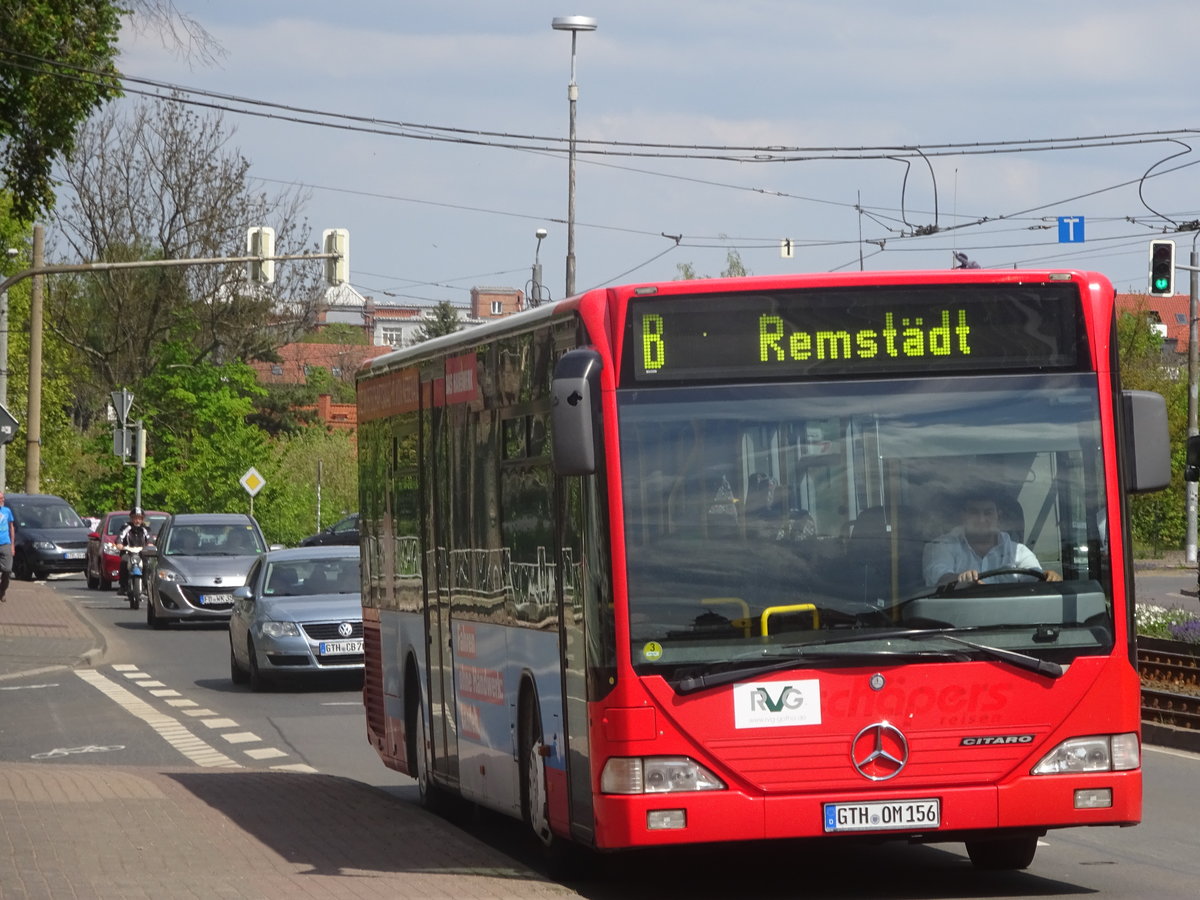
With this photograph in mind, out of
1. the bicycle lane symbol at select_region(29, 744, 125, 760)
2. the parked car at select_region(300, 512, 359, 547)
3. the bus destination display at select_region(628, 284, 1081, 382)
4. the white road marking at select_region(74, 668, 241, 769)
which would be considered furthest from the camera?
the parked car at select_region(300, 512, 359, 547)

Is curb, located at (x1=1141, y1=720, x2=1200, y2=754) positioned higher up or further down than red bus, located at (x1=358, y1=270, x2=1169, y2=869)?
further down

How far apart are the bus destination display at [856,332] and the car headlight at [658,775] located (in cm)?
152

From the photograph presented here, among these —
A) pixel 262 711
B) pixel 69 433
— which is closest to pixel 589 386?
pixel 262 711

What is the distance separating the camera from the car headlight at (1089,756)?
29.1 feet

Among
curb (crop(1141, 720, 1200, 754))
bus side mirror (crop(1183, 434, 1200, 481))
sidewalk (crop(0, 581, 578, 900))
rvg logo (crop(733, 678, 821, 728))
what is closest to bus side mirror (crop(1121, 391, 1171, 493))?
rvg logo (crop(733, 678, 821, 728))

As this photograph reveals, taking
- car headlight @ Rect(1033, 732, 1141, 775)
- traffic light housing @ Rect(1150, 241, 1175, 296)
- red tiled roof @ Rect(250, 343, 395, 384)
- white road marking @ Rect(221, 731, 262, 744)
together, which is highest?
red tiled roof @ Rect(250, 343, 395, 384)

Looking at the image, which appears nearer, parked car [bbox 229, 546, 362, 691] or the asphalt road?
the asphalt road

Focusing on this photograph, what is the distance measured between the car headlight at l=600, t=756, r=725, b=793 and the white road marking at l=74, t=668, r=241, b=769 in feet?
26.3

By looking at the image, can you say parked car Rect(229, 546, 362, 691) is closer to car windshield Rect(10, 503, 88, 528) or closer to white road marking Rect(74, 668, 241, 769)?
white road marking Rect(74, 668, 241, 769)

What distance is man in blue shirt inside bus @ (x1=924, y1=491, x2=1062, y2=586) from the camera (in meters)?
8.85

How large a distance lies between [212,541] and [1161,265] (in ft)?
51.2

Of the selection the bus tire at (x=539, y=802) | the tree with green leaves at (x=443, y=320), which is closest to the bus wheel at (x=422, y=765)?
the bus tire at (x=539, y=802)

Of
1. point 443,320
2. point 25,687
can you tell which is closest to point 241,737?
point 25,687

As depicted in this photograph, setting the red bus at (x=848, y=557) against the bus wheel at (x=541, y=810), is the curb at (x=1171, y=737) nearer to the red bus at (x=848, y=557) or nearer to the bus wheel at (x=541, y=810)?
the red bus at (x=848, y=557)
